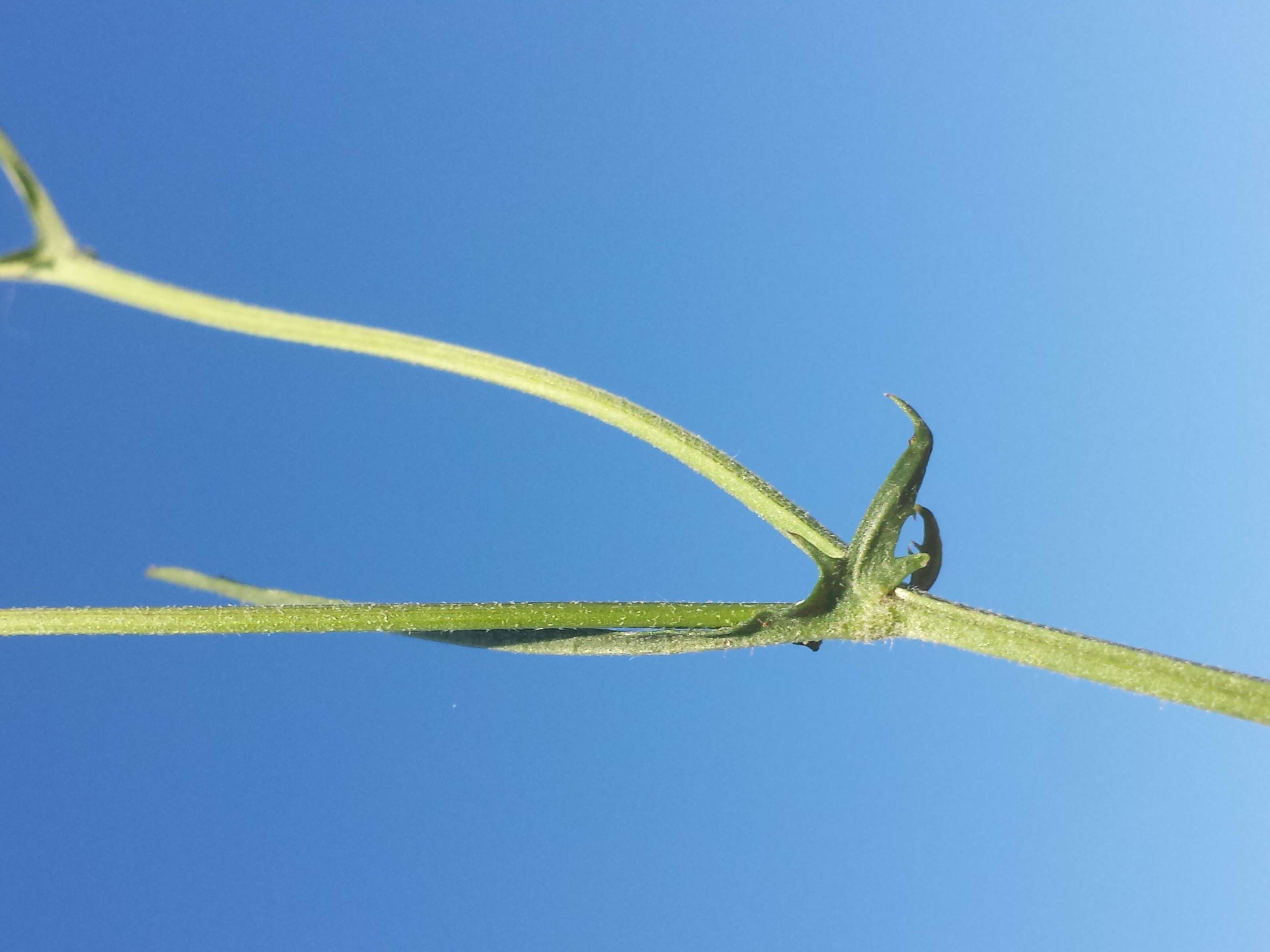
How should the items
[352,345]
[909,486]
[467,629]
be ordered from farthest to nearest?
1. [352,345]
2. [467,629]
3. [909,486]

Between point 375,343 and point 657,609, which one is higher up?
point 375,343

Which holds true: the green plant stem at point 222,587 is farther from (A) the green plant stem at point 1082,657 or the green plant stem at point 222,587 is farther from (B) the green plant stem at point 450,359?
(A) the green plant stem at point 1082,657

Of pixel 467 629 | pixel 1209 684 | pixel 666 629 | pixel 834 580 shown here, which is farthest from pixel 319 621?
pixel 1209 684

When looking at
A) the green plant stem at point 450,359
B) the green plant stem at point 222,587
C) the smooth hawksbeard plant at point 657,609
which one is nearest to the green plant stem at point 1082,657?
the smooth hawksbeard plant at point 657,609

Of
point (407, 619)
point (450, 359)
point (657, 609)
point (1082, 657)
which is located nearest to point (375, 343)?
point (450, 359)

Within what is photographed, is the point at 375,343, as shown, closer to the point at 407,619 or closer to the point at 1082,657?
the point at 407,619

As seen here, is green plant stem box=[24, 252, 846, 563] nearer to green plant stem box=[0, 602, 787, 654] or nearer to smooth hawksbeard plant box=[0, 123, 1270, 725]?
smooth hawksbeard plant box=[0, 123, 1270, 725]

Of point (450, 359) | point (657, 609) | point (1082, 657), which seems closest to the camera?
point (1082, 657)

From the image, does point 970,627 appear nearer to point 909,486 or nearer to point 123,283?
point 909,486
